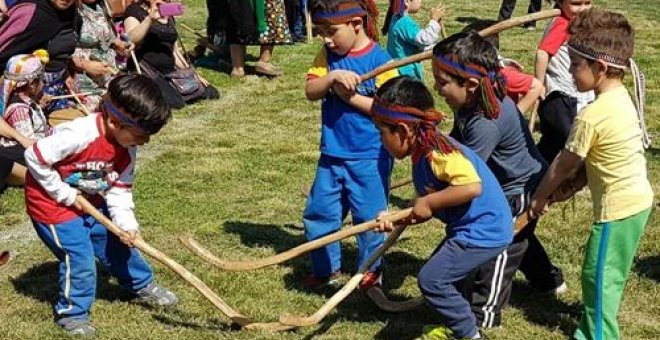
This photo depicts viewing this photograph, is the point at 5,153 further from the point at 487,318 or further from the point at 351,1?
the point at 487,318

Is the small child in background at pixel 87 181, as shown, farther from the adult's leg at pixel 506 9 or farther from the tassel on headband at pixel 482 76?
the adult's leg at pixel 506 9

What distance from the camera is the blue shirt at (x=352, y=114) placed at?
504 cm

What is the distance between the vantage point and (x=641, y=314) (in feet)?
16.4

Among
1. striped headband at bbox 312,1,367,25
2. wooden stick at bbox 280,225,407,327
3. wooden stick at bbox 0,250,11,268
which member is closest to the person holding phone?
wooden stick at bbox 0,250,11,268

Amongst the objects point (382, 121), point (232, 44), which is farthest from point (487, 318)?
point (232, 44)

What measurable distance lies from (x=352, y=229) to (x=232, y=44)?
7.58 m

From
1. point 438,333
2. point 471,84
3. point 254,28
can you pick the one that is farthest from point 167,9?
point 438,333

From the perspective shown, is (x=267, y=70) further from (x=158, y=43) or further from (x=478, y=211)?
(x=478, y=211)

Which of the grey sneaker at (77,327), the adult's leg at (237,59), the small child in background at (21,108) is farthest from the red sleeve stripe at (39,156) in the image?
the adult's leg at (237,59)

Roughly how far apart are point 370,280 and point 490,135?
45.6 inches

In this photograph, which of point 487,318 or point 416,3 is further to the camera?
point 416,3

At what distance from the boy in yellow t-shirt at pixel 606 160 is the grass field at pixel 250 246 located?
61cm

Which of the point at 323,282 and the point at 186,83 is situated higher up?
the point at 323,282

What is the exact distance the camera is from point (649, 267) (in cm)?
564
